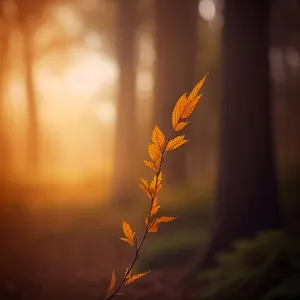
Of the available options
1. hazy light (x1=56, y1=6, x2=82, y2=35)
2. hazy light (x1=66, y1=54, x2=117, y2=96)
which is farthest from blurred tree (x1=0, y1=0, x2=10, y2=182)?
hazy light (x1=66, y1=54, x2=117, y2=96)

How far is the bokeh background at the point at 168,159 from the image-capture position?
4.41 metres

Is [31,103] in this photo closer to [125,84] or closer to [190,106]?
[125,84]

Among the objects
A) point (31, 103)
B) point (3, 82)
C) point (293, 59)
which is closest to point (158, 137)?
point (3, 82)

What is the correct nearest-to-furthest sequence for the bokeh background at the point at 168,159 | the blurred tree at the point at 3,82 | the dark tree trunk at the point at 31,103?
the bokeh background at the point at 168,159, the blurred tree at the point at 3,82, the dark tree trunk at the point at 31,103

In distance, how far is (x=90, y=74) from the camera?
59.6ft

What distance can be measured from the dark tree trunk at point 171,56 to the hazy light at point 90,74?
21.9 feet

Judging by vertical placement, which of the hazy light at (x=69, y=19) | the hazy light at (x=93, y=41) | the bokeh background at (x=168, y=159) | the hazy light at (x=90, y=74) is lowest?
the bokeh background at (x=168, y=159)

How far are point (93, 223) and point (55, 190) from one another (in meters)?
5.21

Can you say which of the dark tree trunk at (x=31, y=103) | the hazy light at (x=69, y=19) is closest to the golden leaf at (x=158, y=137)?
the dark tree trunk at (x=31, y=103)

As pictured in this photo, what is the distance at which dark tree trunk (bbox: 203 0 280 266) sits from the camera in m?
4.88

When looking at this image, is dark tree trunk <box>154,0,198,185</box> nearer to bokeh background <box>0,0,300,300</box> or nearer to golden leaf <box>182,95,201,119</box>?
bokeh background <box>0,0,300,300</box>

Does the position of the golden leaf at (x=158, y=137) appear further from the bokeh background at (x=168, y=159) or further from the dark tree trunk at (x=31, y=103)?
the dark tree trunk at (x=31, y=103)

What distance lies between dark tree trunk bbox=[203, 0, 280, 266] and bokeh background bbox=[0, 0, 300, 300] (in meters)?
0.01

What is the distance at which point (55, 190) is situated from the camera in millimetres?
13039
